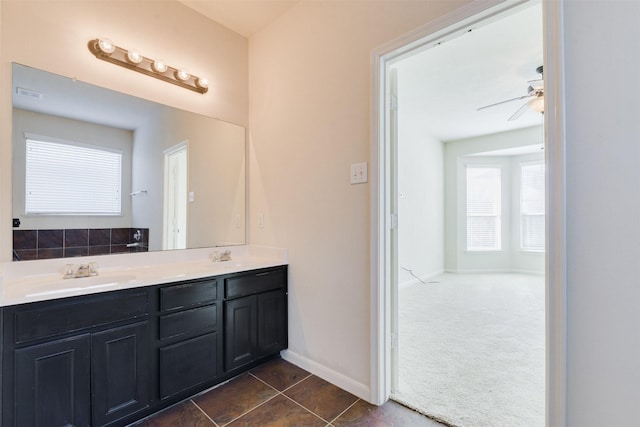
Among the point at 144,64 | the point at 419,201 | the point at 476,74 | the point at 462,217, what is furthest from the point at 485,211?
the point at 144,64

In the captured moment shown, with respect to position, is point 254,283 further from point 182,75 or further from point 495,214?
point 495,214

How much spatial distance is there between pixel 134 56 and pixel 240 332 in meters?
1.97

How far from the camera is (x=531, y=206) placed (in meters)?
5.66

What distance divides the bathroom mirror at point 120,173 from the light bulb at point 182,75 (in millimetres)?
252

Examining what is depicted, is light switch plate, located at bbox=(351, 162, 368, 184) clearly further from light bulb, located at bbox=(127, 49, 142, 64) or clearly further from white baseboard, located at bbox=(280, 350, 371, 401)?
light bulb, located at bbox=(127, 49, 142, 64)

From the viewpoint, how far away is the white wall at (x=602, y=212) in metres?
1.08

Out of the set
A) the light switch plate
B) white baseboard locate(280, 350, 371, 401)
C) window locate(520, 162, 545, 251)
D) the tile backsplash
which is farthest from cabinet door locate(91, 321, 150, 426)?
window locate(520, 162, 545, 251)

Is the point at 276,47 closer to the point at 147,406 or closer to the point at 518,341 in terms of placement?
the point at 147,406

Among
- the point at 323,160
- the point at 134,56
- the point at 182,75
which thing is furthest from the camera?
the point at 182,75

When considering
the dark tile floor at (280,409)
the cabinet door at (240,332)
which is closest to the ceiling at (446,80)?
the cabinet door at (240,332)

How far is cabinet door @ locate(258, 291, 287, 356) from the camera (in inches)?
84.1

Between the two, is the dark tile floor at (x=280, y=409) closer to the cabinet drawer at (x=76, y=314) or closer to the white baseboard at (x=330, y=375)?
the white baseboard at (x=330, y=375)

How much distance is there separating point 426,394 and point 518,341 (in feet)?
4.43

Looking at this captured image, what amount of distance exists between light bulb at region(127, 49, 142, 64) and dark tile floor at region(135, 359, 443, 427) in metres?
2.18
